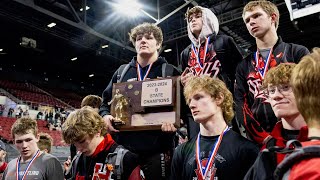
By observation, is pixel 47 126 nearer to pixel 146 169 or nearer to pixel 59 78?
pixel 59 78

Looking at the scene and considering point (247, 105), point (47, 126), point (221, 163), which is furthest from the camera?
point (47, 126)

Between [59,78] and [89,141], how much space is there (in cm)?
2241

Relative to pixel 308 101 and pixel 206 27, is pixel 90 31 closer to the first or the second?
pixel 206 27

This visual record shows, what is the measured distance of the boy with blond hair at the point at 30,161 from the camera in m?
3.17

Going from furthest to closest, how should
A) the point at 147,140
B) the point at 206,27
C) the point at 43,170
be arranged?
the point at 43,170
the point at 206,27
the point at 147,140

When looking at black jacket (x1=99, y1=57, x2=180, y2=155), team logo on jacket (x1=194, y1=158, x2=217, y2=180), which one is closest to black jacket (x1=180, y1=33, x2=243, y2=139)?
black jacket (x1=99, y1=57, x2=180, y2=155)

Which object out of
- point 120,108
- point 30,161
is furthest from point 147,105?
point 30,161

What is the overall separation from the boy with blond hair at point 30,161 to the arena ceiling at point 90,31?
28.1 ft

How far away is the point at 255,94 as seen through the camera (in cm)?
229

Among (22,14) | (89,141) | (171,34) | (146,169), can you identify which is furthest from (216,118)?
(171,34)

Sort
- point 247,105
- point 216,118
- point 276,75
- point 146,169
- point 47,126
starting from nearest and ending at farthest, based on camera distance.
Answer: point 276,75, point 216,118, point 247,105, point 146,169, point 47,126

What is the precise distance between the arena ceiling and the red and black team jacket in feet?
26.9

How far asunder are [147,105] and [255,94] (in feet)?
2.67

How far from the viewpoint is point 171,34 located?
15.5 m
